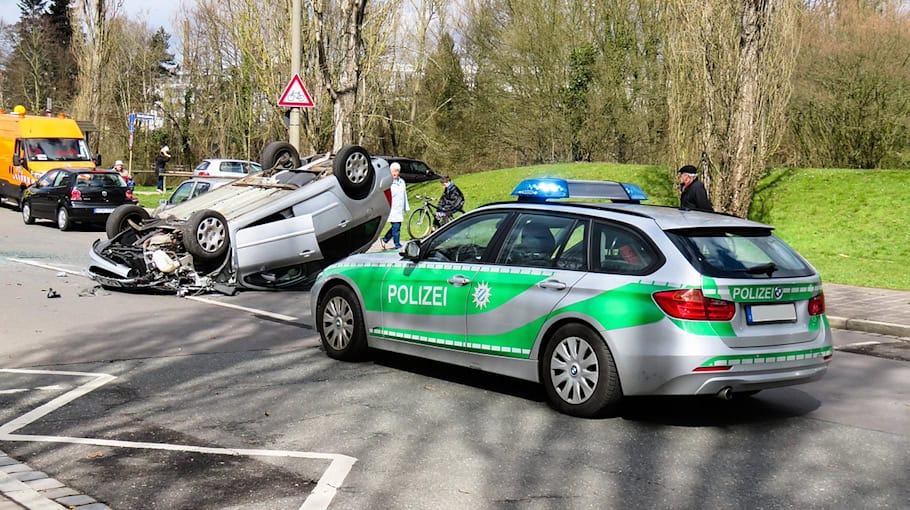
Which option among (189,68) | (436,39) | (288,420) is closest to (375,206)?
(288,420)

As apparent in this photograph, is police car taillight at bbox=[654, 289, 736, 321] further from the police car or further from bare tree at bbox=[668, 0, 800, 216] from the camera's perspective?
bare tree at bbox=[668, 0, 800, 216]

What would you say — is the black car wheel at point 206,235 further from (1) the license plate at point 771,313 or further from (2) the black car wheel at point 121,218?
(1) the license plate at point 771,313

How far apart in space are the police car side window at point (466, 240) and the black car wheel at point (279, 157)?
7.75 meters

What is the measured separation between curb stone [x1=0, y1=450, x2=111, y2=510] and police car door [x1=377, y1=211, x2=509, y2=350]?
3.29 meters

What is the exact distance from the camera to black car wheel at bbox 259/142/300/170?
15.4 meters

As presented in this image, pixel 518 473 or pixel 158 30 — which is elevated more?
pixel 158 30

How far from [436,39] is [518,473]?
40722mm

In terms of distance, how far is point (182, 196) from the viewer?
20.5 m

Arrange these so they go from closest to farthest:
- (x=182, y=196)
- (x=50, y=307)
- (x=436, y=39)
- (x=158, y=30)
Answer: (x=50, y=307) < (x=182, y=196) < (x=436, y=39) < (x=158, y=30)

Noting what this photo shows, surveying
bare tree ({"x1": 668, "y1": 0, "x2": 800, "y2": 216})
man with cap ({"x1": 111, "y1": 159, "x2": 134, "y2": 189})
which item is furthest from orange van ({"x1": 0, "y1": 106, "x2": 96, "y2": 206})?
bare tree ({"x1": 668, "y1": 0, "x2": 800, "y2": 216})

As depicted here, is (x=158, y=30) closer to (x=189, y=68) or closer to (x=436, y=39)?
(x=189, y=68)

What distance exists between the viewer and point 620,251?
6793 millimetres

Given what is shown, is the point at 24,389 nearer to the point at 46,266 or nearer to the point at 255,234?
the point at 255,234

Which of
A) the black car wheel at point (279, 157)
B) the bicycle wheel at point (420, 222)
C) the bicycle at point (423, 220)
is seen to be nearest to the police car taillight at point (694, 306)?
the black car wheel at point (279, 157)
